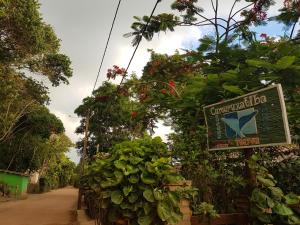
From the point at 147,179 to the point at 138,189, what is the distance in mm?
167

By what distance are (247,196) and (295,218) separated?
0.55 m

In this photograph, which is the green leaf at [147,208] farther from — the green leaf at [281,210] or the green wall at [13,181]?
the green wall at [13,181]

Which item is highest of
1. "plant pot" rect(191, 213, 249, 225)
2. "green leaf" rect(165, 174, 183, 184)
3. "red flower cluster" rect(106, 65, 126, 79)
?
"red flower cluster" rect(106, 65, 126, 79)

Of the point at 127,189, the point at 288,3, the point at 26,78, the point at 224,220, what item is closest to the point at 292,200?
the point at 224,220

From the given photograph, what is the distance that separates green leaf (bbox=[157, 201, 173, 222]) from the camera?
3776 millimetres

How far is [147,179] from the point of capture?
405 centimetres

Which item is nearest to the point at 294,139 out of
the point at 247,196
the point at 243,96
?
the point at 247,196

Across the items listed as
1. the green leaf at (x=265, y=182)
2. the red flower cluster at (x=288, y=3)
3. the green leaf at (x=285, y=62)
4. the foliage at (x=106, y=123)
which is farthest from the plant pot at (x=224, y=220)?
the foliage at (x=106, y=123)

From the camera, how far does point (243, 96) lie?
3.60m

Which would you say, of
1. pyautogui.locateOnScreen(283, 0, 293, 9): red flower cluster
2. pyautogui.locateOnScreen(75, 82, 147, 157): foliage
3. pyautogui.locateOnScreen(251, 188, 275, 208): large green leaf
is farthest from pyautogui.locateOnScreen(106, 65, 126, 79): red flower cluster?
pyautogui.locateOnScreen(75, 82, 147, 157): foliage

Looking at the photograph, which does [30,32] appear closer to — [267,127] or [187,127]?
[187,127]

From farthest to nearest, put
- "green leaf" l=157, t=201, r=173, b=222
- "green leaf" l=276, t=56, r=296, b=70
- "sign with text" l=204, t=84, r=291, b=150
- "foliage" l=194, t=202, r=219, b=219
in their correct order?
"foliage" l=194, t=202, r=219, b=219 → "green leaf" l=157, t=201, r=173, b=222 → "green leaf" l=276, t=56, r=296, b=70 → "sign with text" l=204, t=84, r=291, b=150

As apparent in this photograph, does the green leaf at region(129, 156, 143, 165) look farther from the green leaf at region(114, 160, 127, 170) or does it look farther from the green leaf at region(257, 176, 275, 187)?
the green leaf at region(257, 176, 275, 187)

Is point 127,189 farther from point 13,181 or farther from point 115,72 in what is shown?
point 13,181
